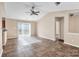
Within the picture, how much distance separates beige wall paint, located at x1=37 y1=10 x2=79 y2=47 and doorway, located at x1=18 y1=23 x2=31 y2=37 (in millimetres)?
345

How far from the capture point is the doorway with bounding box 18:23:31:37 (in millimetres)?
2796

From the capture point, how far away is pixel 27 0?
212cm

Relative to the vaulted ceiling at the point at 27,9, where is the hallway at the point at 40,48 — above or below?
below

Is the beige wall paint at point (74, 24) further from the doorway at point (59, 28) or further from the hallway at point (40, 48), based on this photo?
the hallway at point (40, 48)

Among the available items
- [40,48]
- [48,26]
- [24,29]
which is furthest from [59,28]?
[24,29]

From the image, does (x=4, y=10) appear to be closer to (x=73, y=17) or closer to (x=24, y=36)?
(x=24, y=36)

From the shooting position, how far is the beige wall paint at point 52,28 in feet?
8.91

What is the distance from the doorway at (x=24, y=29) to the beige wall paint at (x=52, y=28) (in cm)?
34

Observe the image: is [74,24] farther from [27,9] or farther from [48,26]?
[27,9]

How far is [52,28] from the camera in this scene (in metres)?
2.91

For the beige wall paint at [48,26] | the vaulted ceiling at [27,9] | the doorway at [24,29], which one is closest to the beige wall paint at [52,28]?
the beige wall paint at [48,26]

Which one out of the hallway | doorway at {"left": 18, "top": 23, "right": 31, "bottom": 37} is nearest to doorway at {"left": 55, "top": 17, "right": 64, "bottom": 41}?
the hallway

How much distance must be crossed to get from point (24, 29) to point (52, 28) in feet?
2.94

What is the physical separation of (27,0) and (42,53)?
163 cm
